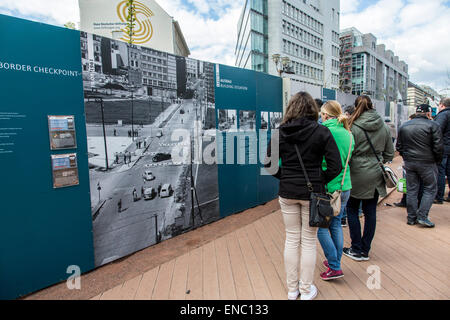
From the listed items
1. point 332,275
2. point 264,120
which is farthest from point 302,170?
point 264,120

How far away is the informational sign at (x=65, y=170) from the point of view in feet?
8.67

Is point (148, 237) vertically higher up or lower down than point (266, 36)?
lower down

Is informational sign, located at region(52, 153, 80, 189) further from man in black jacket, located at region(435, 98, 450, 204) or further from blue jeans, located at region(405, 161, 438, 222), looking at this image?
man in black jacket, located at region(435, 98, 450, 204)

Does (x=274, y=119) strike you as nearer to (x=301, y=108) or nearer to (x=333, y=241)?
(x=333, y=241)

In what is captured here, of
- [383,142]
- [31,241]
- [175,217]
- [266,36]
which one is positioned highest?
[266,36]

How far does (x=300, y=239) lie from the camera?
227 centimetres

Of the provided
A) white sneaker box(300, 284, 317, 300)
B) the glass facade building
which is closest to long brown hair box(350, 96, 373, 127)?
white sneaker box(300, 284, 317, 300)

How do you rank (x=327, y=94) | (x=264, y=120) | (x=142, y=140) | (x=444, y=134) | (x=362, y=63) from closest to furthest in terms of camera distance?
1. (x=142, y=140)
2. (x=444, y=134)
3. (x=264, y=120)
4. (x=327, y=94)
5. (x=362, y=63)

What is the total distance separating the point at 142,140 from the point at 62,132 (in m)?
0.96

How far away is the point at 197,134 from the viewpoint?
13.6 ft

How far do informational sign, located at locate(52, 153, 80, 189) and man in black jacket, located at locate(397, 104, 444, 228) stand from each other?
15.4 ft

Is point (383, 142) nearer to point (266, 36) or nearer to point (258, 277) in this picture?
point (258, 277)
